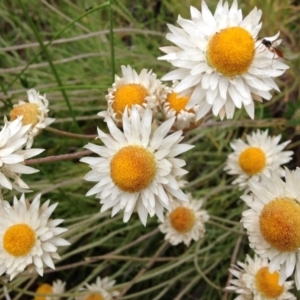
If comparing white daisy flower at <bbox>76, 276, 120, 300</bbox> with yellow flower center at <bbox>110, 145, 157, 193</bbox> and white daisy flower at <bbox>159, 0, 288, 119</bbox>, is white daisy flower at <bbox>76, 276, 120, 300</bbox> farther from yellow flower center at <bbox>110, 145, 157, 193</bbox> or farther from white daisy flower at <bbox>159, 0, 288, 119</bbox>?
white daisy flower at <bbox>159, 0, 288, 119</bbox>

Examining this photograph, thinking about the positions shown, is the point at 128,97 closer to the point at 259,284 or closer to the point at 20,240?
the point at 20,240

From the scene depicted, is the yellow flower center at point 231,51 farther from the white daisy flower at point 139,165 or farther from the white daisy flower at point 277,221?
the white daisy flower at point 277,221

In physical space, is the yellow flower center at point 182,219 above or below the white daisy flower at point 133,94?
below

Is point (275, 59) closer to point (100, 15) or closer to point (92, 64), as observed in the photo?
point (92, 64)

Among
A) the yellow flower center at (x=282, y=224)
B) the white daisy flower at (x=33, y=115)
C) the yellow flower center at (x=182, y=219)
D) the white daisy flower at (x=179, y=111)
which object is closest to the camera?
the yellow flower center at (x=282, y=224)

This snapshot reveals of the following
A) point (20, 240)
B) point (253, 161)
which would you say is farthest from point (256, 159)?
point (20, 240)

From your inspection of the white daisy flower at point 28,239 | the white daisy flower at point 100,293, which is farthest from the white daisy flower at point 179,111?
the white daisy flower at point 100,293

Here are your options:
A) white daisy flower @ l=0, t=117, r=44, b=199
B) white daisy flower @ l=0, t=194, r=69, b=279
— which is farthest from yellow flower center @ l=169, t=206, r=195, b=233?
white daisy flower @ l=0, t=117, r=44, b=199
